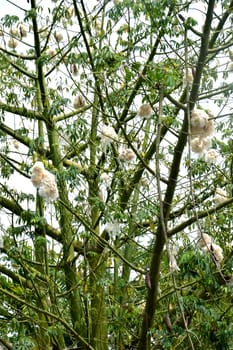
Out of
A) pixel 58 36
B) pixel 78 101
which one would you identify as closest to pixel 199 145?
pixel 78 101

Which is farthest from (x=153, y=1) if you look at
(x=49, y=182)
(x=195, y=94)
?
(x=49, y=182)

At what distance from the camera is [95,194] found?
12.8 feet

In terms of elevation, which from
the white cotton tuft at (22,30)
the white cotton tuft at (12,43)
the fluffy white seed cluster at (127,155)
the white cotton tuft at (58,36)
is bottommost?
the fluffy white seed cluster at (127,155)

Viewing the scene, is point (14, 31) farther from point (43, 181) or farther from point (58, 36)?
point (43, 181)

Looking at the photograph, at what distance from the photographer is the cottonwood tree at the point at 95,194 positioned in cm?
348

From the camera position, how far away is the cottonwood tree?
3.48 m

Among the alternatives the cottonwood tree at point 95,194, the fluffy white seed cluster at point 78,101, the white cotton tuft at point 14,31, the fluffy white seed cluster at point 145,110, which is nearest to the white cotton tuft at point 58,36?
the cottonwood tree at point 95,194

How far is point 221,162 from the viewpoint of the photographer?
382cm

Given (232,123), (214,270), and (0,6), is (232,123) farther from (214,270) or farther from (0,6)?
(0,6)

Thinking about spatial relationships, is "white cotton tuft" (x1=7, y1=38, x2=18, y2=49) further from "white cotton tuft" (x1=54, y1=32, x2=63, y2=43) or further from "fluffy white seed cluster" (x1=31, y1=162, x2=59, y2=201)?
"fluffy white seed cluster" (x1=31, y1=162, x2=59, y2=201)

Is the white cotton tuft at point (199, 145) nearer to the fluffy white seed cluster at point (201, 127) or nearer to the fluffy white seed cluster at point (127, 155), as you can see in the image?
the fluffy white seed cluster at point (201, 127)

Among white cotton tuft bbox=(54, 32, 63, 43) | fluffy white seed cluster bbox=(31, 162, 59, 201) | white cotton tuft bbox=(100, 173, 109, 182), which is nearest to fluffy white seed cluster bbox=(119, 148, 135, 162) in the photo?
white cotton tuft bbox=(100, 173, 109, 182)

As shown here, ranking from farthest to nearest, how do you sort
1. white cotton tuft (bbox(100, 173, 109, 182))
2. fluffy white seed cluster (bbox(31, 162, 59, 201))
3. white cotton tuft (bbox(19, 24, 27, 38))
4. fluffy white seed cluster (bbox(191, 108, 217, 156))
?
white cotton tuft (bbox(19, 24, 27, 38)), white cotton tuft (bbox(100, 173, 109, 182)), fluffy white seed cluster (bbox(31, 162, 59, 201)), fluffy white seed cluster (bbox(191, 108, 217, 156))

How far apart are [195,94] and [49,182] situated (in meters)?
0.72
